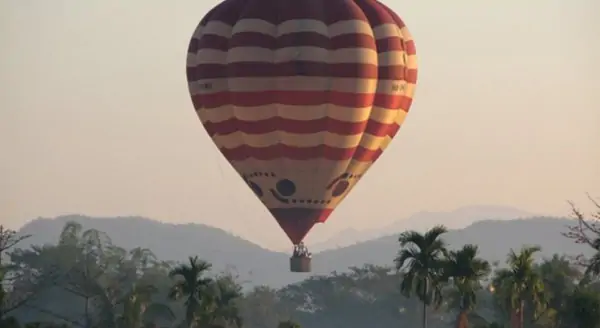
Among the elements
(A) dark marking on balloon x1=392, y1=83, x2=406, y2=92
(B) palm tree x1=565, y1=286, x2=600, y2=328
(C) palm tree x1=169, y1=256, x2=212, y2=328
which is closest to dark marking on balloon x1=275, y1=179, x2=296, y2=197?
(C) palm tree x1=169, y1=256, x2=212, y2=328

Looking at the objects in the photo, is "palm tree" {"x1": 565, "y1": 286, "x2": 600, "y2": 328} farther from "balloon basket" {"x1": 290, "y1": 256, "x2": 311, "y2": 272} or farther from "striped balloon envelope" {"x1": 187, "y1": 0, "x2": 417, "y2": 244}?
"balloon basket" {"x1": 290, "y1": 256, "x2": 311, "y2": 272}

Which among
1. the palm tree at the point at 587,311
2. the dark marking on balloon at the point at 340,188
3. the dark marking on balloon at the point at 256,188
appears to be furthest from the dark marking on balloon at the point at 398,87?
the palm tree at the point at 587,311

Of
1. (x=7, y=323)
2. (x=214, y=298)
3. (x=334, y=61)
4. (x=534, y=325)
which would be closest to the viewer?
(x=7, y=323)

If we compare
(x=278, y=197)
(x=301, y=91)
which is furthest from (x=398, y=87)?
(x=278, y=197)

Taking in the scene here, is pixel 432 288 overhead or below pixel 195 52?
below

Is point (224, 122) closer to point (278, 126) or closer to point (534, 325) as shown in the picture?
point (278, 126)

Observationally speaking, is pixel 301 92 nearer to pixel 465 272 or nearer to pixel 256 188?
pixel 256 188

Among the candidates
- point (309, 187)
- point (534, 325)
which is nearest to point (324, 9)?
point (309, 187)

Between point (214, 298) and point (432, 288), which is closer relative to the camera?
point (432, 288)
